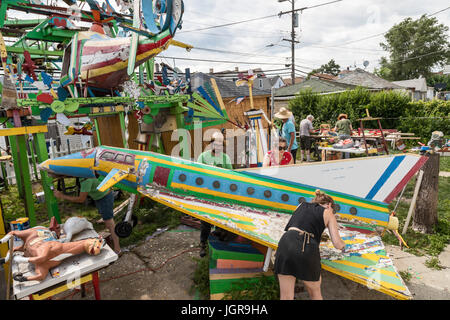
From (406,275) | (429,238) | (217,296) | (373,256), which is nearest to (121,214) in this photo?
(217,296)

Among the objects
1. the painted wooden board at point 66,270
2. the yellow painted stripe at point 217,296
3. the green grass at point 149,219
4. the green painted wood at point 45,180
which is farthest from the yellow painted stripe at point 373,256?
the green painted wood at point 45,180

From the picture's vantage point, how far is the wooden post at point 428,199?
5336mm

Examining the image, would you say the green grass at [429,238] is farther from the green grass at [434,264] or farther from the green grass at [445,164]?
the green grass at [445,164]

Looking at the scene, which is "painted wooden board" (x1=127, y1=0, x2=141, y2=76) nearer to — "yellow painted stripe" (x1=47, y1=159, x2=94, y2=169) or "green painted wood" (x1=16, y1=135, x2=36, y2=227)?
"yellow painted stripe" (x1=47, y1=159, x2=94, y2=169)

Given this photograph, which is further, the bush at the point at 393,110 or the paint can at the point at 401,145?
the bush at the point at 393,110

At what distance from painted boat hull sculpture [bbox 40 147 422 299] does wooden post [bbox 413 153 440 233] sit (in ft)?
7.13

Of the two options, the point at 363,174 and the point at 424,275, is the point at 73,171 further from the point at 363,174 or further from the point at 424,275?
the point at 424,275

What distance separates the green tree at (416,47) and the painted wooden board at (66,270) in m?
50.2

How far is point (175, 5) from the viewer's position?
441 centimetres

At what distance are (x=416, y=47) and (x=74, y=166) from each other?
5029 centimetres

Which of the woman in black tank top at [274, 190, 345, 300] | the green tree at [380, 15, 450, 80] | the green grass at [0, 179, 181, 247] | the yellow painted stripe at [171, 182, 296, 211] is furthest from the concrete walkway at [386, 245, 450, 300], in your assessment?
the green tree at [380, 15, 450, 80]

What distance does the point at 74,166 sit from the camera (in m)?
4.67
